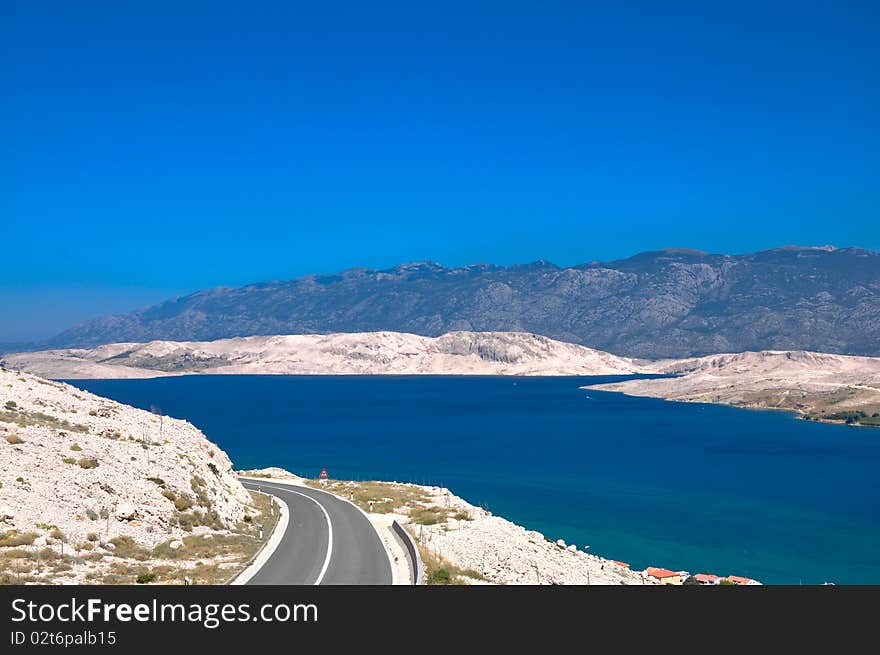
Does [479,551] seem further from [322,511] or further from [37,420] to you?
[37,420]

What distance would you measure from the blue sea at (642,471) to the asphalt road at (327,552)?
26816mm

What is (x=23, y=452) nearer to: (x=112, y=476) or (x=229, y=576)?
(x=112, y=476)

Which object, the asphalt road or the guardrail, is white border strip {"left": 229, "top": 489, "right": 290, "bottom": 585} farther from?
the guardrail

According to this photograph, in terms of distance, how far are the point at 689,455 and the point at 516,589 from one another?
11930 cm

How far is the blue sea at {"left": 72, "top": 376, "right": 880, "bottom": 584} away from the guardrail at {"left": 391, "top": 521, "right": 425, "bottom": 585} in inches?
1080

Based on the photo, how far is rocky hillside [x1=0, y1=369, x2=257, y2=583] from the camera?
25.9 metres

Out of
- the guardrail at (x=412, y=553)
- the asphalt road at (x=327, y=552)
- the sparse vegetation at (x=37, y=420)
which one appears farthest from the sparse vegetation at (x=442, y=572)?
the sparse vegetation at (x=37, y=420)

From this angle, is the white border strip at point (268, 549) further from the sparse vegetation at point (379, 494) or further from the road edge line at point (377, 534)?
the sparse vegetation at point (379, 494)

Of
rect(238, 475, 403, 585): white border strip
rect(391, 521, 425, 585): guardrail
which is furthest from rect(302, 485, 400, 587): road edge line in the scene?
rect(391, 521, 425, 585): guardrail

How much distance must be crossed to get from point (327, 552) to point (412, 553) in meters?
3.99

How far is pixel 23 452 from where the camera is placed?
108 ft

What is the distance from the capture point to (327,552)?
102ft

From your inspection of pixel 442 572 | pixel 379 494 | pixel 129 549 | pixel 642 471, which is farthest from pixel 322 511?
pixel 642 471

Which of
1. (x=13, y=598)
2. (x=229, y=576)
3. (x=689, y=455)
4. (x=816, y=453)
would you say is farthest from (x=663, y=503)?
(x=13, y=598)
